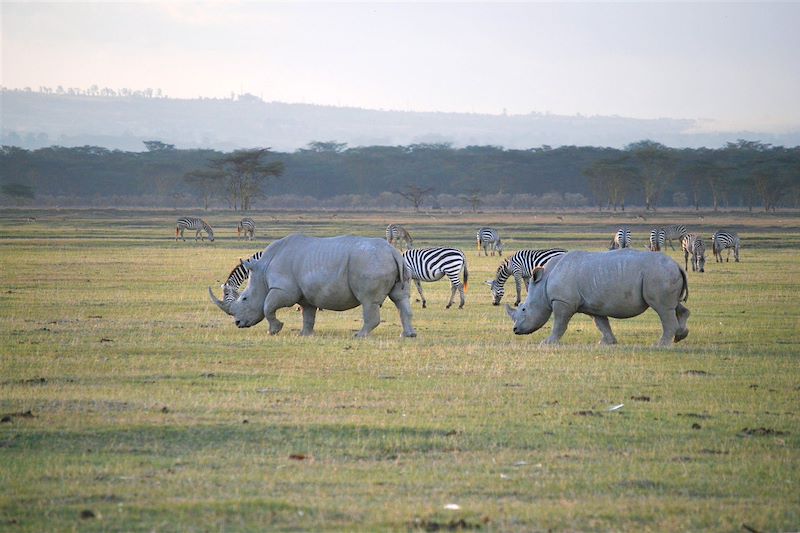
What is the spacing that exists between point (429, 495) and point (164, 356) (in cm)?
757

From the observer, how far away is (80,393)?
12398 mm

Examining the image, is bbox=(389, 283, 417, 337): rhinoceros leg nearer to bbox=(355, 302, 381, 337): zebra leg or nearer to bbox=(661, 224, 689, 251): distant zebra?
bbox=(355, 302, 381, 337): zebra leg

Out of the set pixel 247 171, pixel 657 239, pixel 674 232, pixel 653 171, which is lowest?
pixel 657 239

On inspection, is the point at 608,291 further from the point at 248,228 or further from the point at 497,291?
the point at 248,228

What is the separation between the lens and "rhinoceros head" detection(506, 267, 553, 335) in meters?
17.7

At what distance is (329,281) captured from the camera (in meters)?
18.0

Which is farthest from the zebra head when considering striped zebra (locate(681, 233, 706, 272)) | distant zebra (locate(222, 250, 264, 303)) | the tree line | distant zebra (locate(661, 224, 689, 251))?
the tree line

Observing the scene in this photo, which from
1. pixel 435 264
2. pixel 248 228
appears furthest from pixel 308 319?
pixel 248 228

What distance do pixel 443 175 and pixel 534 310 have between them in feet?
434

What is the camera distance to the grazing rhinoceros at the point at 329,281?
17.9 meters

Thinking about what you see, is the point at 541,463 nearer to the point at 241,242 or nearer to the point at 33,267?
the point at 33,267

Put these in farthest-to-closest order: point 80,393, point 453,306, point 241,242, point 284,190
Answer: point 284,190 < point 241,242 < point 453,306 < point 80,393

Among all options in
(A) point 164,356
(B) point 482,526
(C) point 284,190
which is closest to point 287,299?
(A) point 164,356

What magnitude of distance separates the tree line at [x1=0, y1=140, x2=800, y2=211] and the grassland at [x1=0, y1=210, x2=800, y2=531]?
81.7 m
